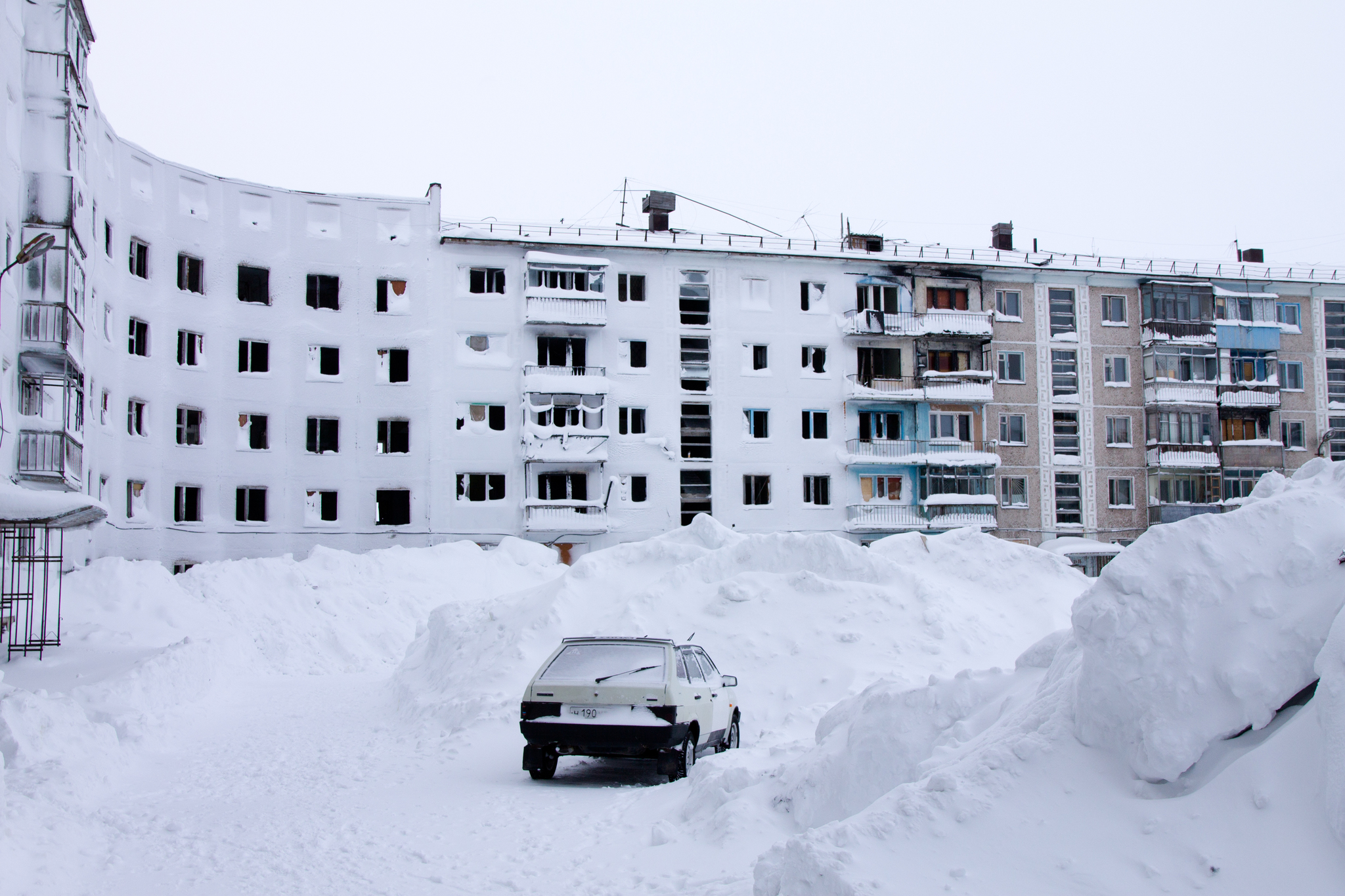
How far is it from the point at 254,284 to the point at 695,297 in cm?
1775

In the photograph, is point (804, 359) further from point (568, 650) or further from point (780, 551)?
point (568, 650)

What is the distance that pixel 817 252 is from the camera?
50531mm

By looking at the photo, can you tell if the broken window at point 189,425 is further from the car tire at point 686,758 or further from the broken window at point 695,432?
the car tire at point 686,758

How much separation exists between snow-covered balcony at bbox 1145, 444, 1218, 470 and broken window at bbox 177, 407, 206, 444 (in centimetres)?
4077

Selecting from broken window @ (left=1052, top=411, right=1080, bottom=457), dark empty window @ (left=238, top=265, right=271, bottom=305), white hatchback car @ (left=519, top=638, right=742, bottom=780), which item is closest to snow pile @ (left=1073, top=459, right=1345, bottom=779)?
white hatchback car @ (left=519, top=638, right=742, bottom=780)

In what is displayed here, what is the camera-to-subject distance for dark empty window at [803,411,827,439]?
49.8 metres

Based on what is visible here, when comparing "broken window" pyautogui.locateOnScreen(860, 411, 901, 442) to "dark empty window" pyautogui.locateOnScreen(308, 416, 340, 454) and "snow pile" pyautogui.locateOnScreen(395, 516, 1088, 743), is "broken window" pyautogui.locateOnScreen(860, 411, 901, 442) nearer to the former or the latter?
"dark empty window" pyautogui.locateOnScreen(308, 416, 340, 454)

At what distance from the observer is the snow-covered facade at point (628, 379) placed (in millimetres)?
43156

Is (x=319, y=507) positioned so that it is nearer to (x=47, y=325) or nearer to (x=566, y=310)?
(x=566, y=310)

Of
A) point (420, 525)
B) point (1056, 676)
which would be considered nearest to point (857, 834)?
point (1056, 676)

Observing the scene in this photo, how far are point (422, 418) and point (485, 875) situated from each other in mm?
38822

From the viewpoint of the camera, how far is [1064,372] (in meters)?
53.1

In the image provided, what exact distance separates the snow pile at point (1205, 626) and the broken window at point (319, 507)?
40646 millimetres

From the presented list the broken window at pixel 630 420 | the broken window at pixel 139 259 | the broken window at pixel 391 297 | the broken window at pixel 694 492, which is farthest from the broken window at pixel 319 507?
the broken window at pixel 694 492
